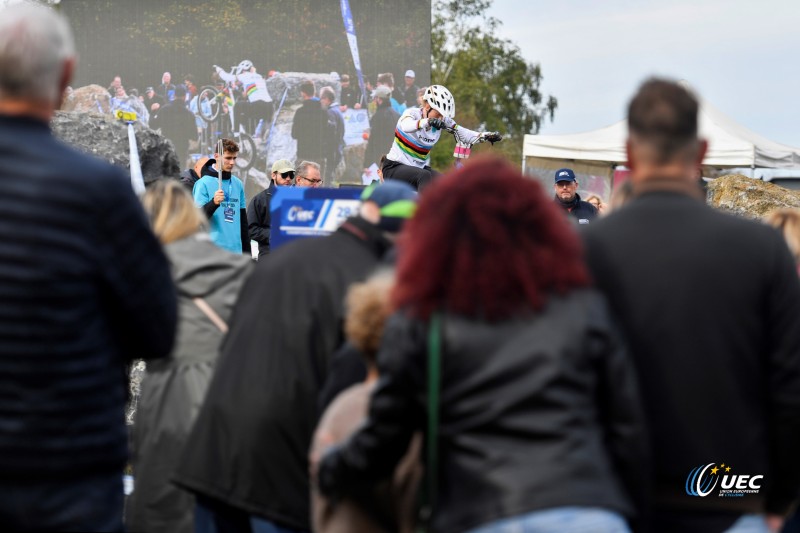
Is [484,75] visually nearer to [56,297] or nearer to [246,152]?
[246,152]

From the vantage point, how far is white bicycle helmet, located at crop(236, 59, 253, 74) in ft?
103

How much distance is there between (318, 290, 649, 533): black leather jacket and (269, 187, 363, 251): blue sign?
2.62m

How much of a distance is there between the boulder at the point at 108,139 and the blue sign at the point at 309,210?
3676mm

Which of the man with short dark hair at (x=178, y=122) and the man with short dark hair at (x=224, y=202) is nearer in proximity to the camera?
the man with short dark hair at (x=224, y=202)

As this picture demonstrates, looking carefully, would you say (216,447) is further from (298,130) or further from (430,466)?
(298,130)

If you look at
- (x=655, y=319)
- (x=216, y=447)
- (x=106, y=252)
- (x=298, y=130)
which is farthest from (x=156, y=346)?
(x=298, y=130)

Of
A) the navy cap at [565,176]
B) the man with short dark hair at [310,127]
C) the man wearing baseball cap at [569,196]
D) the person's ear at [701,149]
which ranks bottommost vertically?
the man with short dark hair at [310,127]

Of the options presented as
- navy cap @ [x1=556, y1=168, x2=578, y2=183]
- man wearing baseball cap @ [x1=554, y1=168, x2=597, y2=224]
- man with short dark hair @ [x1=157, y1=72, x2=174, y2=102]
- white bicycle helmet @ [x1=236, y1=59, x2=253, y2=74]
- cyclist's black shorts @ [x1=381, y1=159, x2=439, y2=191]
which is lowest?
man wearing baseball cap @ [x1=554, y1=168, x2=597, y2=224]

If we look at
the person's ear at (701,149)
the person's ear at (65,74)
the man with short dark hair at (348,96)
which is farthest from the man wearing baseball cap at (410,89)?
the person's ear at (65,74)

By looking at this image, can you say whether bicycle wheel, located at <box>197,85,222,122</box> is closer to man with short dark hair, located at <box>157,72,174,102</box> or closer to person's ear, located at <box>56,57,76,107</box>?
man with short dark hair, located at <box>157,72,174,102</box>

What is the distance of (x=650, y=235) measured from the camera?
10.6ft

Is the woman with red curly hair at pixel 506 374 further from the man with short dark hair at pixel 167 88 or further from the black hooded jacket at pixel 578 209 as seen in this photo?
the man with short dark hair at pixel 167 88

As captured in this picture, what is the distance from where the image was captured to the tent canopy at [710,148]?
21.6 meters

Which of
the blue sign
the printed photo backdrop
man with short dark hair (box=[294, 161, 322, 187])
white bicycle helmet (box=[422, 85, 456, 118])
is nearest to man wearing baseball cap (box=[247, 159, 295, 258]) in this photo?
man with short dark hair (box=[294, 161, 322, 187])
